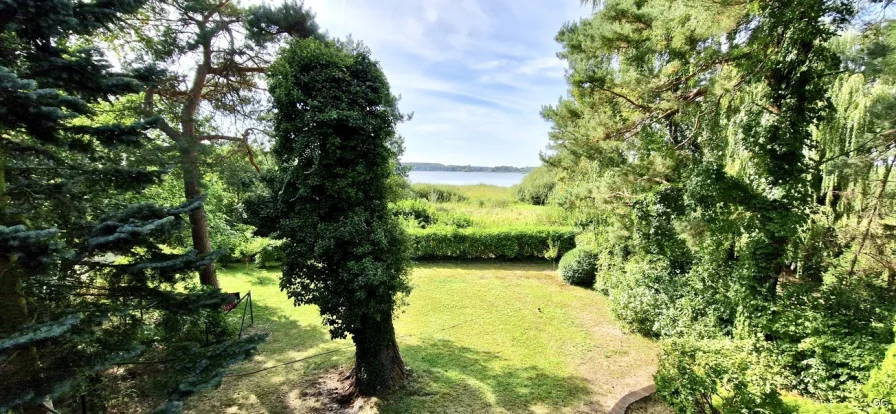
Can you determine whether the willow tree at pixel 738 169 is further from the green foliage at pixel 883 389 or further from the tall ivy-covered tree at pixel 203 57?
the tall ivy-covered tree at pixel 203 57

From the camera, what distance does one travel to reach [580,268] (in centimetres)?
1211

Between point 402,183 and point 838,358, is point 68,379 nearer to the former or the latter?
point 402,183

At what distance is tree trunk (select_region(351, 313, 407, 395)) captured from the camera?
18.3 ft

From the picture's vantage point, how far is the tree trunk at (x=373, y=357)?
5566 millimetres

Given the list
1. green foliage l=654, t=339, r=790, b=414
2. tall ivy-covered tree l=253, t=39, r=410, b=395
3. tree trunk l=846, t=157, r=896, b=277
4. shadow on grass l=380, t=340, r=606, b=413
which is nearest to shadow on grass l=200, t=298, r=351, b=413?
tall ivy-covered tree l=253, t=39, r=410, b=395

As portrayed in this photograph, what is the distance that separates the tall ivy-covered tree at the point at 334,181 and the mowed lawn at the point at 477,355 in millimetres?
1822

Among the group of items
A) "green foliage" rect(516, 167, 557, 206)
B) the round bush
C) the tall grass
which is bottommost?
the round bush

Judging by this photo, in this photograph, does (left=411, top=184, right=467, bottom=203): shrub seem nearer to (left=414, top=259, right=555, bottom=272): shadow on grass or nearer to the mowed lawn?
(left=414, top=259, right=555, bottom=272): shadow on grass

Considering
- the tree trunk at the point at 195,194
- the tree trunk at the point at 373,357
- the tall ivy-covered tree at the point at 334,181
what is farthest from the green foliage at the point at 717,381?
the tree trunk at the point at 195,194

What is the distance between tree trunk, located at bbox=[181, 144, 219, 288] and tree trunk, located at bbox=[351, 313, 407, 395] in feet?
9.11

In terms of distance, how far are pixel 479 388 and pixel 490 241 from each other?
9.82 metres

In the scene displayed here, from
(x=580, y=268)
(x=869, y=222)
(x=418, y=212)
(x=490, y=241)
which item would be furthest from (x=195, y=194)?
(x=418, y=212)

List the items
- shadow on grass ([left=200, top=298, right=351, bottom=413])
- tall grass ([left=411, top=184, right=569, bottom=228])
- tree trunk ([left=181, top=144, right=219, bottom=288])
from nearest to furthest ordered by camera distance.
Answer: tree trunk ([left=181, top=144, right=219, bottom=288]) → shadow on grass ([left=200, top=298, right=351, bottom=413]) → tall grass ([left=411, top=184, right=569, bottom=228])

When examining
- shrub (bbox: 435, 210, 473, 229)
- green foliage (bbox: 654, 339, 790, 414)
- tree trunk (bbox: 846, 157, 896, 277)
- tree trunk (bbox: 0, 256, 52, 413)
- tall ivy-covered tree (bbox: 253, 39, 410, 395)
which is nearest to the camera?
tree trunk (bbox: 0, 256, 52, 413)
